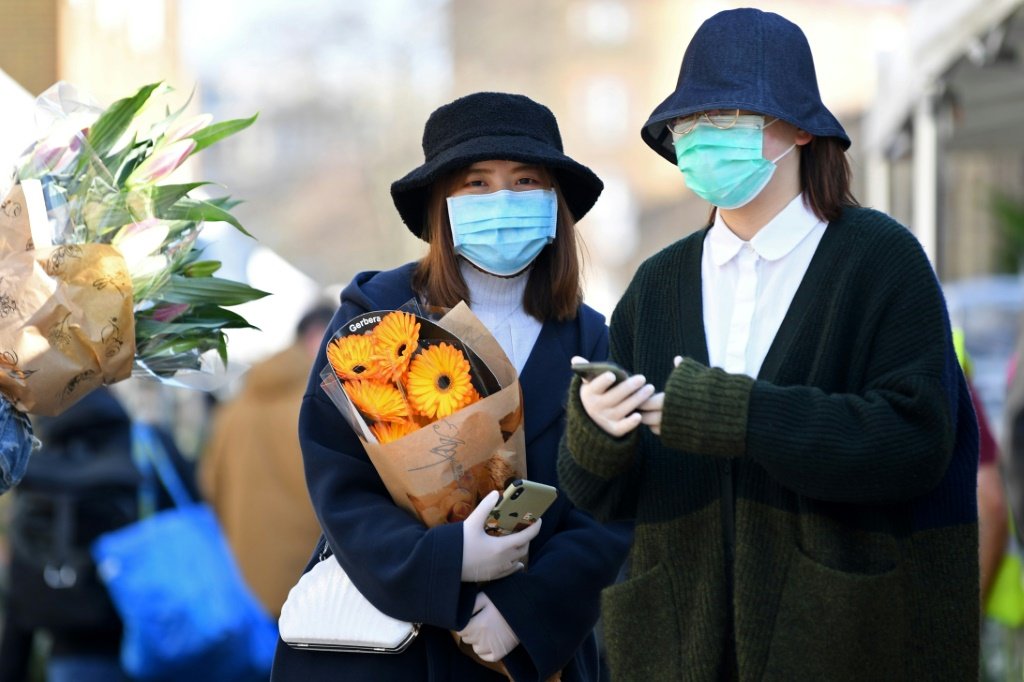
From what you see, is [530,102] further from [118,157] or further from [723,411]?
[723,411]

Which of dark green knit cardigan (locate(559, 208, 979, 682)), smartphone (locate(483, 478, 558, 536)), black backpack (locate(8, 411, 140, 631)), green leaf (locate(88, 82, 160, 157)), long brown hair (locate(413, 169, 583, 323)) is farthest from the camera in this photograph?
black backpack (locate(8, 411, 140, 631))

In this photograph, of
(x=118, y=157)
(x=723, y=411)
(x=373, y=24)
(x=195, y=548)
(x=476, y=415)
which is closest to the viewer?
(x=723, y=411)

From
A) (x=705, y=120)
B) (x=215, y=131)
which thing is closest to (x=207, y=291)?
(x=215, y=131)

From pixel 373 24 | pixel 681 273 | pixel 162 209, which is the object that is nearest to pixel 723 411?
pixel 681 273

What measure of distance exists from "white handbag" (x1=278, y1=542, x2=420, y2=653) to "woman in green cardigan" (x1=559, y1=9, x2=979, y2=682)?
1.49 ft

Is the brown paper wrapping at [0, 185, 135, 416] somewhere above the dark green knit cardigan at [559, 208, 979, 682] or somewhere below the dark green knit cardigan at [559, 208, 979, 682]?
above

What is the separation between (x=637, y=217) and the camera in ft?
170

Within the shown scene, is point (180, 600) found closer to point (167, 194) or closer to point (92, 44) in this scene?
point (167, 194)

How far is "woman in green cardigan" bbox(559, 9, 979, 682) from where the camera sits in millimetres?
2529

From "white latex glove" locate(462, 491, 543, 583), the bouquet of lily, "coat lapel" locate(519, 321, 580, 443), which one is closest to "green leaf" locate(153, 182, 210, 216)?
the bouquet of lily

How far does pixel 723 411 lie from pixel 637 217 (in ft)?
163

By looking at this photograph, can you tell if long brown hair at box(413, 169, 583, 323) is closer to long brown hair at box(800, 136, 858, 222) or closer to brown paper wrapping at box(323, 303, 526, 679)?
brown paper wrapping at box(323, 303, 526, 679)

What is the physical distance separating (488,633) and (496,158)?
1.02 m

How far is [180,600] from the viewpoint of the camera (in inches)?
226
